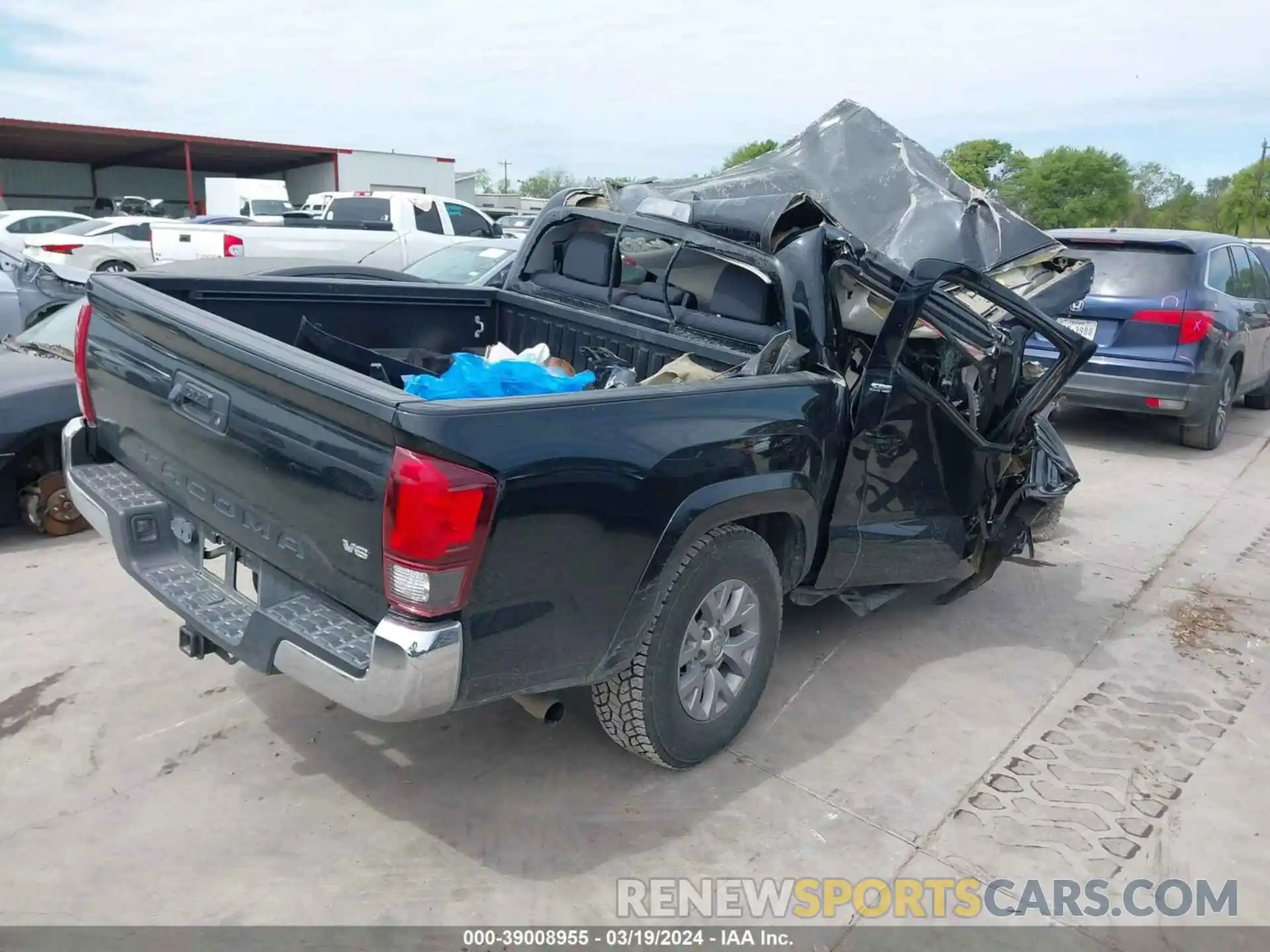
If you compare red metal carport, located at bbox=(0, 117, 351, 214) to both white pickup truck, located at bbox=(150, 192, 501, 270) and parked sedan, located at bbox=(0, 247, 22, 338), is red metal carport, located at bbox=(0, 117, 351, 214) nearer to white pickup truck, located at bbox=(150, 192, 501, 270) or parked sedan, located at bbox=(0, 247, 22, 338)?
white pickup truck, located at bbox=(150, 192, 501, 270)

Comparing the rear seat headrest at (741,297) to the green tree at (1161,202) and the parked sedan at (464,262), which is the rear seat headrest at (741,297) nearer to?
the parked sedan at (464,262)

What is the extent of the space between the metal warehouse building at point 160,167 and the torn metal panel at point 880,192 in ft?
108

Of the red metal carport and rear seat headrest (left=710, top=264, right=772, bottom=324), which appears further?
the red metal carport

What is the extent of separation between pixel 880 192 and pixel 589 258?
1.33 m

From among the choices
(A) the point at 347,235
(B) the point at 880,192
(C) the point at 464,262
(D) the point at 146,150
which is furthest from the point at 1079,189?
(B) the point at 880,192

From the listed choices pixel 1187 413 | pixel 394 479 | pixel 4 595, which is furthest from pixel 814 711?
pixel 1187 413

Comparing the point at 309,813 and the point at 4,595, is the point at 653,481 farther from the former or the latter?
the point at 4,595

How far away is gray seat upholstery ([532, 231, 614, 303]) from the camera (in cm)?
461

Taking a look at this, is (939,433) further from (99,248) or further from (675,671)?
(99,248)

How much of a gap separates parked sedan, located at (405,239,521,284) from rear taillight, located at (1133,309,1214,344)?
5264 millimetres

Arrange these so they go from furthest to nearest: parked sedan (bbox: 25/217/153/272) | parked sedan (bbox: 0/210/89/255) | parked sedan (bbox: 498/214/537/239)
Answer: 1. parked sedan (bbox: 0/210/89/255)
2. parked sedan (bbox: 498/214/537/239)
3. parked sedan (bbox: 25/217/153/272)

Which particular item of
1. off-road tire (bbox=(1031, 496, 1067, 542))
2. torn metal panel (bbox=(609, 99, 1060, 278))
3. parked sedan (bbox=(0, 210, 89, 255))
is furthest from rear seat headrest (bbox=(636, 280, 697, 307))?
parked sedan (bbox=(0, 210, 89, 255))

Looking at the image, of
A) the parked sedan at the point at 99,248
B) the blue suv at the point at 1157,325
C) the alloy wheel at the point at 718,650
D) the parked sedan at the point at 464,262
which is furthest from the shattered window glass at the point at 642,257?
the parked sedan at the point at 99,248
